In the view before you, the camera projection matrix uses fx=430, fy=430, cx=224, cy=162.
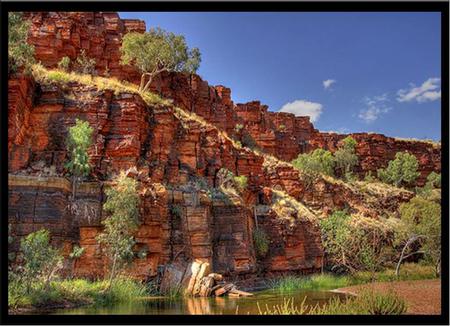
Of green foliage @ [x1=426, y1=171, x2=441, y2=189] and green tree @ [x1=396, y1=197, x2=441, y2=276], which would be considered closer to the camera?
green tree @ [x1=396, y1=197, x2=441, y2=276]

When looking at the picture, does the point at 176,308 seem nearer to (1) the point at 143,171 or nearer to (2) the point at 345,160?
(1) the point at 143,171

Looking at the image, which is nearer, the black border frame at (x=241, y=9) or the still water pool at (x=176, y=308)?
the black border frame at (x=241, y=9)

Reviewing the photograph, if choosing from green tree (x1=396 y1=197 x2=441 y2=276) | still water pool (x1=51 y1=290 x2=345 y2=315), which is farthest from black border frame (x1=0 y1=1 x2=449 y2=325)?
green tree (x1=396 y1=197 x2=441 y2=276)

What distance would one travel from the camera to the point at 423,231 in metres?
24.9

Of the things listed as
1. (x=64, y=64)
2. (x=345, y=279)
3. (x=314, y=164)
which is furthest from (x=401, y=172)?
(x=64, y=64)

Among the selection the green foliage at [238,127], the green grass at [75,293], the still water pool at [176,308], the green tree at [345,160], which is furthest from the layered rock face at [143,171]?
the green tree at [345,160]

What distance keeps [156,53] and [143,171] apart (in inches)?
400

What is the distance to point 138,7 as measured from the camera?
627 cm

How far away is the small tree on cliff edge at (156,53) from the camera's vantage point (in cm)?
2598

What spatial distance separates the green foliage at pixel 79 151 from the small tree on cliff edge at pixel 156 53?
29.3 ft

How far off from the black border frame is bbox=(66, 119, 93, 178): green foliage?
1038 centimetres

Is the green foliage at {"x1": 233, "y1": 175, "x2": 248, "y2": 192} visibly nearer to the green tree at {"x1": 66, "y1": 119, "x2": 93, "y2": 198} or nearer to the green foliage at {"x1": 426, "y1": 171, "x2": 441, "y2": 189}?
the green tree at {"x1": 66, "y1": 119, "x2": 93, "y2": 198}

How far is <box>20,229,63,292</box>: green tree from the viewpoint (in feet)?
37.0

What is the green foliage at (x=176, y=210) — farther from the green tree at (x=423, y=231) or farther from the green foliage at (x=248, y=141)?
the green foliage at (x=248, y=141)
